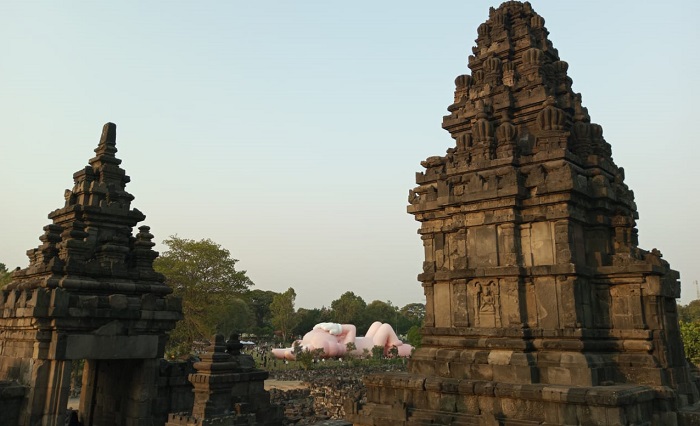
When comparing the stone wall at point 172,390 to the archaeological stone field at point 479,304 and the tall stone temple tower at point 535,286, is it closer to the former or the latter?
the archaeological stone field at point 479,304

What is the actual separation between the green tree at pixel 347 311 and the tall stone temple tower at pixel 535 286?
8217cm

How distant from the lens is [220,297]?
38656 mm

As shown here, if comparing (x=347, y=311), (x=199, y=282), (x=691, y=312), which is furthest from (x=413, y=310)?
(x=199, y=282)

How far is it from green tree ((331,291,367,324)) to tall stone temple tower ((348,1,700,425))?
82.2 meters

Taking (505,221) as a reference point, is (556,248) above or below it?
below

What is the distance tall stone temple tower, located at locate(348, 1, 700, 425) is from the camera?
349 inches

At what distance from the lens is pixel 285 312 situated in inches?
3002

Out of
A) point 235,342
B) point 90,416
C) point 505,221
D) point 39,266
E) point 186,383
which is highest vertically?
point 505,221

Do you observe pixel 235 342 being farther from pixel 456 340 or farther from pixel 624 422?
pixel 624 422

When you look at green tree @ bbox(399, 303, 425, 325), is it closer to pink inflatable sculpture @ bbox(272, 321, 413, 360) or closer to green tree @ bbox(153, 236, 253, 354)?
pink inflatable sculpture @ bbox(272, 321, 413, 360)

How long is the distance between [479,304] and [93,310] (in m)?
7.81

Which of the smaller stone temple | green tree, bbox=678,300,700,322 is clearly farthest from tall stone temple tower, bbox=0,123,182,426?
green tree, bbox=678,300,700,322

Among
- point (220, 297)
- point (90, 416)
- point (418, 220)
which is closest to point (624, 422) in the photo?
point (418, 220)

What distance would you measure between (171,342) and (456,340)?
3367cm
